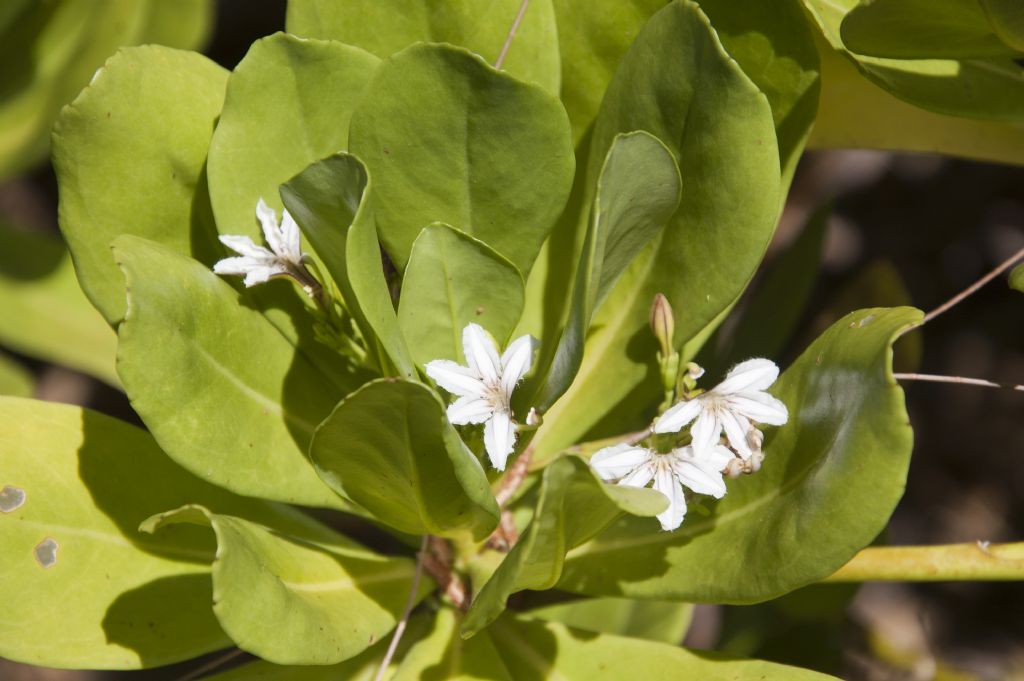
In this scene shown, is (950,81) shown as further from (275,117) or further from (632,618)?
(632,618)

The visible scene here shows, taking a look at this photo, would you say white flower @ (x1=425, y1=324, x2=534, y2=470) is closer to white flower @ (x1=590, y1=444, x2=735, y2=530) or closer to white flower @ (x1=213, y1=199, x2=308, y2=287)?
white flower @ (x1=590, y1=444, x2=735, y2=530)

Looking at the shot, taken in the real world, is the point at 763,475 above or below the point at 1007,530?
above

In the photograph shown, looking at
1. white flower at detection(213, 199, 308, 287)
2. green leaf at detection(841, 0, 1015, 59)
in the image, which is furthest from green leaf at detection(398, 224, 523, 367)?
green leaf at detection(841, 0, 1015, 59)

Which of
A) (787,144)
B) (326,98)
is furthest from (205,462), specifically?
(787,144)

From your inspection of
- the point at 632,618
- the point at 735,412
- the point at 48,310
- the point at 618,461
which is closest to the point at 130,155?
the point at 618,461

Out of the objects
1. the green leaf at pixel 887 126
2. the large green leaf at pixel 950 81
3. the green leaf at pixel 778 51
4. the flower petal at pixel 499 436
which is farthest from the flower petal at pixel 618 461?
the green leaf at pixel 887 126

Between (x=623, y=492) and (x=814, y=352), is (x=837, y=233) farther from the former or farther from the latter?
(x=623, y=492)
